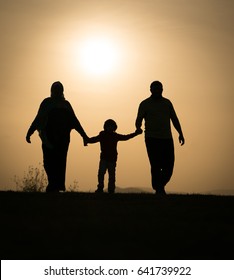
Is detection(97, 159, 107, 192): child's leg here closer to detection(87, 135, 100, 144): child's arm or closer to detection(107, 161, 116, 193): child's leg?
detection(107, 161, 116, 193): child's leg

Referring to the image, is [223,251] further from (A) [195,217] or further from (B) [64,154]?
(B) [64,154]

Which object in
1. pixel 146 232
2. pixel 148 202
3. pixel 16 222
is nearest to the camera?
pixel 146 232

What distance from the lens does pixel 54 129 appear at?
16672mm

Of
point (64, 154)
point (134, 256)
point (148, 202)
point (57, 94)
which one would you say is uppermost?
point (57, 94)

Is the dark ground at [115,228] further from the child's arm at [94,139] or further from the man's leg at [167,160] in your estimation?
the child's arm at [94,139]

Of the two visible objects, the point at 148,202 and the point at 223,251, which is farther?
the point at 148,202

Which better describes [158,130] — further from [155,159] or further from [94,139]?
[94,139]

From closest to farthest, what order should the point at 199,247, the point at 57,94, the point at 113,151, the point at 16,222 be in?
the point at 199,247, the point at 16,222, the point at 57,94, the point at 113,151

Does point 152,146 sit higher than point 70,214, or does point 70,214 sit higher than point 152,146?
point 152,146

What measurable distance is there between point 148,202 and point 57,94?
12.5 feet

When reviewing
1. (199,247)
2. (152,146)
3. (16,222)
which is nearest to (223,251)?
(199,247)

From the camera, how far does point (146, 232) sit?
997 centimetres

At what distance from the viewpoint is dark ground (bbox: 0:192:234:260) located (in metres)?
8.70

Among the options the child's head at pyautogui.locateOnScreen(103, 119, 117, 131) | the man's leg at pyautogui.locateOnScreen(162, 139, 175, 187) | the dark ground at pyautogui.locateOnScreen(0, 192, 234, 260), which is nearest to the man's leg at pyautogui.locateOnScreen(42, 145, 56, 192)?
the child's head at pyautogui.locateOnScreen(103, 119, 117, 131)
